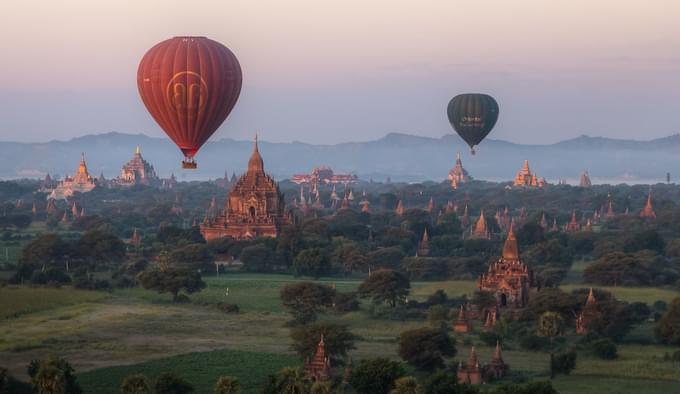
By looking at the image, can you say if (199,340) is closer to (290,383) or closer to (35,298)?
(35,298)

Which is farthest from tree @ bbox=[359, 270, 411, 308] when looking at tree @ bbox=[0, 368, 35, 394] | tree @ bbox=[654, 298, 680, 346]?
tree @ bbox=[0, 368, 35, 394]

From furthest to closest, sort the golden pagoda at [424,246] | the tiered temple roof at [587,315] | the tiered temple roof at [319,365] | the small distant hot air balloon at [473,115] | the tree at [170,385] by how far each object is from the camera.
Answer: the small distant hot air balloon at [473,115] → the golden pagoda at [424,246] → the tiered temple roof at [587,315] → the tiered temple roof at [319,365] → the tree at [170,385]

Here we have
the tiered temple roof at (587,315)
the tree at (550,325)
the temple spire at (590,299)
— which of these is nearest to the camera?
the tree at (550,325)

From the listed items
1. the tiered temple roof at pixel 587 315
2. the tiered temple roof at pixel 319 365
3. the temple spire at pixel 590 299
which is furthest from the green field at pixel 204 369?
the temple spire at pixel 590 299

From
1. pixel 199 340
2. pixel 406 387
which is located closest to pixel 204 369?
pixel 199 340

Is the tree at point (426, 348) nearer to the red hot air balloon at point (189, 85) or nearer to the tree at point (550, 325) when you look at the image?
the tree at point (550, 325)

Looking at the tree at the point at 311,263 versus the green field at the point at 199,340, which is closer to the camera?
the green field at the point at 199,340

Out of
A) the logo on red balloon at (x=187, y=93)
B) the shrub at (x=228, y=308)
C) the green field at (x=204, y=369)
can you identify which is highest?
the logo on red balloon at (x=187, y=93)
